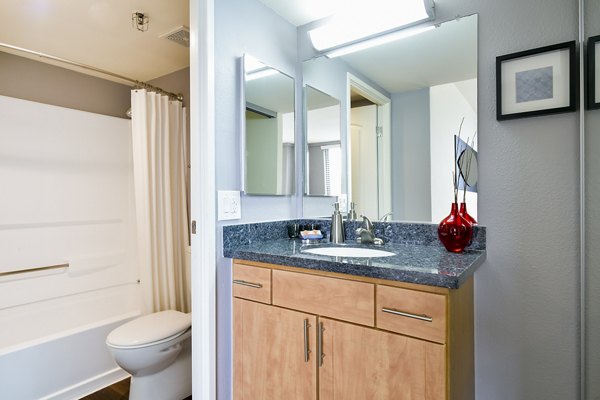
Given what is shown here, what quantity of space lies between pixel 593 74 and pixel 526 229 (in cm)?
58

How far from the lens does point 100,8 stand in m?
1.79

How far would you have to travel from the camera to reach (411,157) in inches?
63.3

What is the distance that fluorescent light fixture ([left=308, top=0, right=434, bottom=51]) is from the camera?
148 centimetres

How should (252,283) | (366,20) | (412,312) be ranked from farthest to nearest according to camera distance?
(366,20) < (252,283) < (412,312)

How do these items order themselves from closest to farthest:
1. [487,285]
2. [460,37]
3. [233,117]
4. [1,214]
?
[487,285] → [460,37] → [233,117] → [1,214]

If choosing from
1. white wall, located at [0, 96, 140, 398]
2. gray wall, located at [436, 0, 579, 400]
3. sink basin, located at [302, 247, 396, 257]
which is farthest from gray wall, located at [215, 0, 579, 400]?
white wall, located at [0, 96, 140, 398]

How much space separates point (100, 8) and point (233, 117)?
1.06 meters

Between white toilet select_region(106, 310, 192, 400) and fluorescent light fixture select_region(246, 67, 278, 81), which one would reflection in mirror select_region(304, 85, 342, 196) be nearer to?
fluorescent light fixture select_region(246, 67, 278, 81)

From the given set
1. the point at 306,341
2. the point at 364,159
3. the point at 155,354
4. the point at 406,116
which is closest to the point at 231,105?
the point at 364,159

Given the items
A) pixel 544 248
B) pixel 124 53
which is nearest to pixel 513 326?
pixel 544 248

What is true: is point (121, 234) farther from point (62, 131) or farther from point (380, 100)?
point (380, 100)

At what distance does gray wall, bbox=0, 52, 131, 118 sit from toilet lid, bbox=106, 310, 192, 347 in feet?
6.12

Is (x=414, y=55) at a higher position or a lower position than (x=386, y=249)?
higher

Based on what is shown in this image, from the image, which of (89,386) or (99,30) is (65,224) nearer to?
(89,386)
